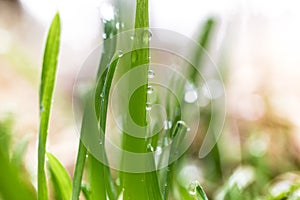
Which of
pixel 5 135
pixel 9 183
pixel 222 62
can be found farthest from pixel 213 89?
pixel 9 183

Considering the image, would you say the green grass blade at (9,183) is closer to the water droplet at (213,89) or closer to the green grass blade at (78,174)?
the green grass blade at (78,174)

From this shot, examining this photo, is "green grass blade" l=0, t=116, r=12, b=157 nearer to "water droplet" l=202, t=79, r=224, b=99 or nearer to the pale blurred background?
the pale blurred background

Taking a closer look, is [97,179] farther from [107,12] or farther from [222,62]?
[222,62]

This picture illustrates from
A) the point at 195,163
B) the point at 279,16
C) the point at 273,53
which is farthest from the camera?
the point at 279,16

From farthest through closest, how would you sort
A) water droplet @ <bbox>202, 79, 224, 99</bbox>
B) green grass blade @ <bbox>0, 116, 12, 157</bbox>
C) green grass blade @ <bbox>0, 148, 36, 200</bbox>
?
water droplet @ <bbox>202, 79, 224, 99</bbox>, green grass blade @ <bbox>0, 116, 12, 157</bbox>, green grass blade @ <bbox>0, 148, 36, 200</bbox>

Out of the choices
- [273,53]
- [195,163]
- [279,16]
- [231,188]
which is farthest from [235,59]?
[231,188]

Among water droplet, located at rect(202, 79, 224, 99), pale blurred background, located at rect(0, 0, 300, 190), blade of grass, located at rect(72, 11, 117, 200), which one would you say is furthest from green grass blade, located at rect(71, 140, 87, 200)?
water droplet, located at rect(202, 79, 224, 99)

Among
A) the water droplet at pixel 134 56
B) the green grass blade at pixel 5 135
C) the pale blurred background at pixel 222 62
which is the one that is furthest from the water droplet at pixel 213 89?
the water droplet at pixel 134 56

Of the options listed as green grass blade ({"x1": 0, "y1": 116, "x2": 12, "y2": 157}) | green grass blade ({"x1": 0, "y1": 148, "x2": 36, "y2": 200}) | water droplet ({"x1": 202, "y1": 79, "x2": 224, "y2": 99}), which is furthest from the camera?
water droplet ({"x1": 202, "y1": 79, "x2": 224, "y2": 99})

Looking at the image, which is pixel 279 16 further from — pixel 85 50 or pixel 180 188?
pixel 180 188
